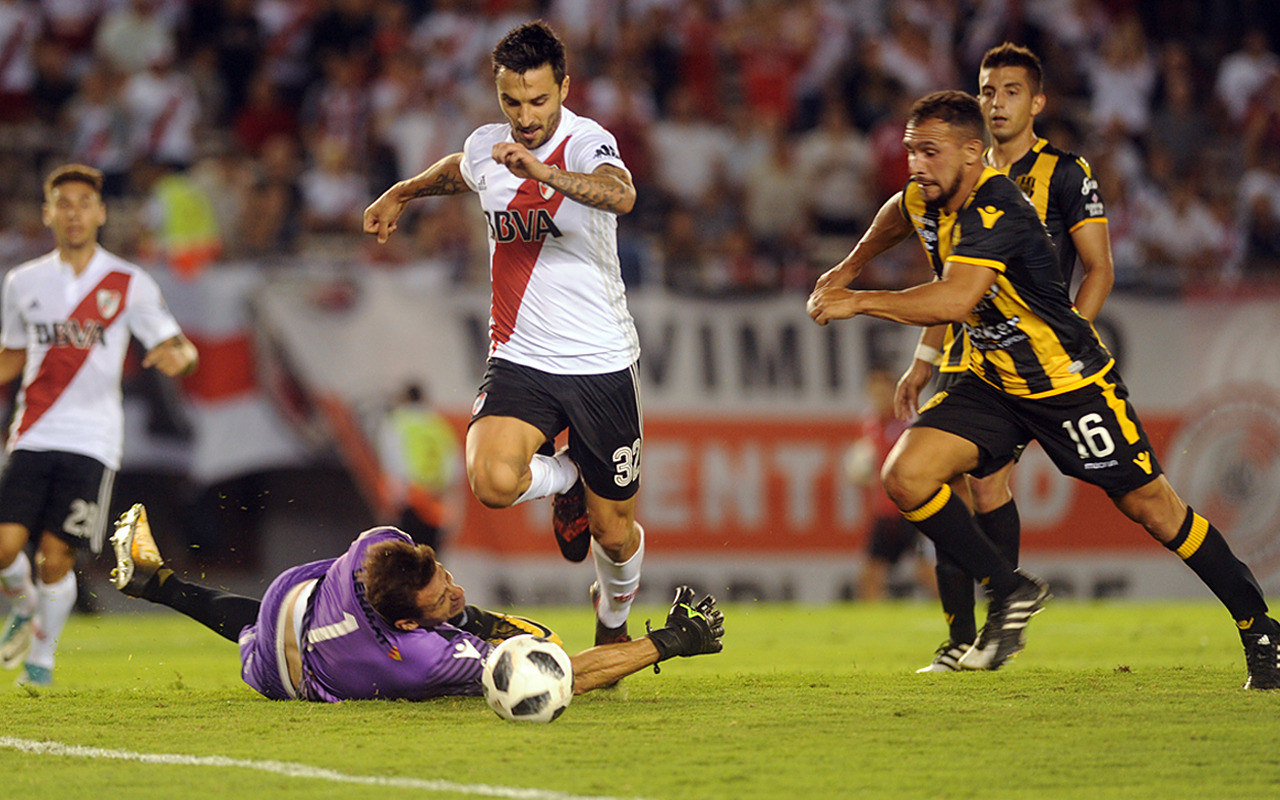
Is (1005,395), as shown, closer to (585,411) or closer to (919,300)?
(919,300)

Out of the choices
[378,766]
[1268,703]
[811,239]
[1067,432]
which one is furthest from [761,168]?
[378,766]

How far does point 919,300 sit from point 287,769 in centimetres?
288

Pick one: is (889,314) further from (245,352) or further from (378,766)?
(245,352)

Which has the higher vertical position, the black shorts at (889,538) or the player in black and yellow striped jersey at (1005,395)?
the player in black and yellow striped jersey at (1005,395)

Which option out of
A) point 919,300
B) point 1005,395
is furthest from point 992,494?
point 919,300

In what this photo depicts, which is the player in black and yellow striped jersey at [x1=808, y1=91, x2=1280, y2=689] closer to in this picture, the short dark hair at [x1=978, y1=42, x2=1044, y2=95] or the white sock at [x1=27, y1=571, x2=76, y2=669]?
the short dark hair at [x1=978, y1=42, x2=1044, y2=95]

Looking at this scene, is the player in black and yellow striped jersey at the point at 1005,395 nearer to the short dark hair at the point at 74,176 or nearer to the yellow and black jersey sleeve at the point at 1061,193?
the yellow and black jersey sleeve at the point at 1061,193

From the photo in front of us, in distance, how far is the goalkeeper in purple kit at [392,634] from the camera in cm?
579

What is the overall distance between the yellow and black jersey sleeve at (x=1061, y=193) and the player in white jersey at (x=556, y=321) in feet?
6.52

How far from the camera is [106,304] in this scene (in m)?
8.77

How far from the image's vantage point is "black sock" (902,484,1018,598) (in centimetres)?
676

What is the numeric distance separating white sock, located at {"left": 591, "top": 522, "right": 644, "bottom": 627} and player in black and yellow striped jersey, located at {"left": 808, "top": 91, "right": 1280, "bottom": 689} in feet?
3.81

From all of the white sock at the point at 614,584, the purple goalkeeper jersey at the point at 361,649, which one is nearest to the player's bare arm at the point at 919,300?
the white sock at the point at 614,584

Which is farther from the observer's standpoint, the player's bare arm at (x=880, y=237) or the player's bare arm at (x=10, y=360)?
the player's bare arm at (x=10, y=360)
